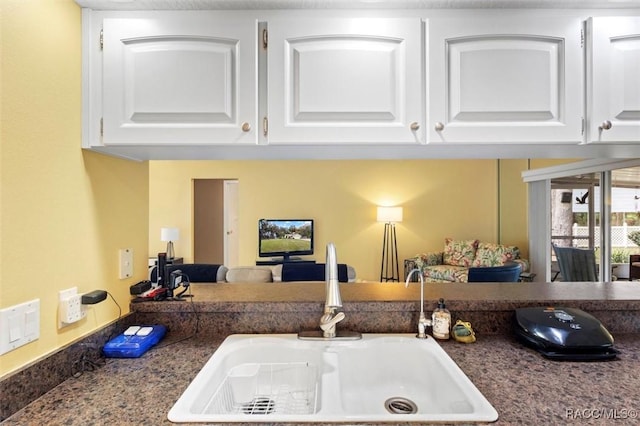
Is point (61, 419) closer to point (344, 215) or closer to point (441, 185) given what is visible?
point (344, 215)

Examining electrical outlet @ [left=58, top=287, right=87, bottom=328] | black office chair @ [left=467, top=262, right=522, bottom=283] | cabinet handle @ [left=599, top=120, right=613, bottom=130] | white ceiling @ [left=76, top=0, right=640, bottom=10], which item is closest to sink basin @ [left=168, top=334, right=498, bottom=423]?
electrical outlet @ [left=58, top=287, right=87, bottom=328]

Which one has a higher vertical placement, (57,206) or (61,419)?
(57,206)

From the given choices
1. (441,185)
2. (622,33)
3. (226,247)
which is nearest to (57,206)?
(622,33)

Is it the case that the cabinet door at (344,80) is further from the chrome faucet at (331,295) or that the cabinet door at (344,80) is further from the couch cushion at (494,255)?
the couch cushion at (494,255)

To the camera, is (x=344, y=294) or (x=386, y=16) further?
(x=344, y=294)

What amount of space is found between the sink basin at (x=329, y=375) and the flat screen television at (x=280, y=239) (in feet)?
13.9

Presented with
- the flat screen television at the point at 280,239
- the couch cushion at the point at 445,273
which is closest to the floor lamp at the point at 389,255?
the couch cushion at the point at 445,273

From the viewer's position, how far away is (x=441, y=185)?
19.0 ft

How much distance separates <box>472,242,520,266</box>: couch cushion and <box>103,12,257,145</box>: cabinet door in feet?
16.4

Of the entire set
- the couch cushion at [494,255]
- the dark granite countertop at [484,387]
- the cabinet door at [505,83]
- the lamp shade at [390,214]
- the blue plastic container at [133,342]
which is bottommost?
the couch cushion at [494,255]

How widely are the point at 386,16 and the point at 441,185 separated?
5133 mm

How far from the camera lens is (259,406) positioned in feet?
3.57

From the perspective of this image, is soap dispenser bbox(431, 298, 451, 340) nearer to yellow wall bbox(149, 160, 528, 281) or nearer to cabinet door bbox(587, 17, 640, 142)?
cabinet door bbox(587, 17, 640, 142)

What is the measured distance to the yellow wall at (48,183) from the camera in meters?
0.82
